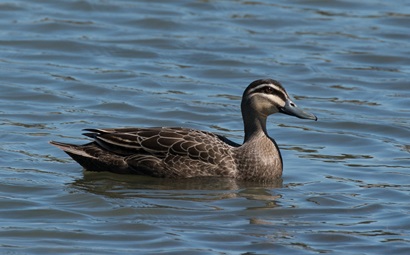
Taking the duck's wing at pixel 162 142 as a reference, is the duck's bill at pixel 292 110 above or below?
above

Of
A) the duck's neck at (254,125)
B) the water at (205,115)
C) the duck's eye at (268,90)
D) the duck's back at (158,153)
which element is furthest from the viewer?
the duck's neck at (254,125)

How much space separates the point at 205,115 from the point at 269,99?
2.72 metres

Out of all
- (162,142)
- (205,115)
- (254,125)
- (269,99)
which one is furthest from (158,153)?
(205,115)

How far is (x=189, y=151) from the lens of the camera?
14.3 meters

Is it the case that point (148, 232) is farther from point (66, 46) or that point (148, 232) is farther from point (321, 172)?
point (66, 46)

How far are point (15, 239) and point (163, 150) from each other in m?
3.00

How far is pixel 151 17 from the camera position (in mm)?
22516

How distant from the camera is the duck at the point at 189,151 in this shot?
14258mm

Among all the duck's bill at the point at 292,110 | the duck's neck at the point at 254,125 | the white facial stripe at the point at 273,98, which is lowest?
the duck's neck at the point at 254,125

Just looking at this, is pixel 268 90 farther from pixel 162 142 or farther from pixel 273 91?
pixel 162 142

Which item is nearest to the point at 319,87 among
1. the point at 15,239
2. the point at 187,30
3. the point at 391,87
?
the point at 391,87

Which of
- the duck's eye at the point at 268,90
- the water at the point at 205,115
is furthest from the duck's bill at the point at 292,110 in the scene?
the water at the point at 205,115

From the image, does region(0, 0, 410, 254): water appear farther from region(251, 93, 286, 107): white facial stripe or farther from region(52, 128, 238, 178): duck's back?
region(251, 93, 286, 107): white facial stripe

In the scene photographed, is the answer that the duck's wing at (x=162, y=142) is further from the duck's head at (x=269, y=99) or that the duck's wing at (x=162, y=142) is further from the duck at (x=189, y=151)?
the duck's head at (x=269, y=99)
